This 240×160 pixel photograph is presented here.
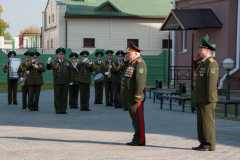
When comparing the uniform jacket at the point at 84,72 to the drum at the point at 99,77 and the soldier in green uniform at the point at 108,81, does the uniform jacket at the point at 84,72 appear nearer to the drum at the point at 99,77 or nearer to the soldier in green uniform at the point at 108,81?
the soldier in green uniform at the point at 108,81

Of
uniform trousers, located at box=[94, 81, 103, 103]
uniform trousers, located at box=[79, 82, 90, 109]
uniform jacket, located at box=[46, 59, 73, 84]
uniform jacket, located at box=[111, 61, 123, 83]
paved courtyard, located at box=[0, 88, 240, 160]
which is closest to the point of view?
paved courtyard, located at box=[0, 88, 240, 160]

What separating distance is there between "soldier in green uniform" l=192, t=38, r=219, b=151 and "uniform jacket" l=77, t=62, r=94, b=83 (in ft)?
25.3

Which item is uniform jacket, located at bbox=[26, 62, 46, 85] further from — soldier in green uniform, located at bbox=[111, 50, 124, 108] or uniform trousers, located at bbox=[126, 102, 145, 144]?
uniform trousers, located at bbox=[126, 102, 145, 144]

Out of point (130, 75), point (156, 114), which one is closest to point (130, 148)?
point (130, 75)

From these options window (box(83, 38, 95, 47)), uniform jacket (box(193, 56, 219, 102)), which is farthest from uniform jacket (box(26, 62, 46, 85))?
window (box(83, 38, 95, 47))

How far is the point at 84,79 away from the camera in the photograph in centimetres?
1561

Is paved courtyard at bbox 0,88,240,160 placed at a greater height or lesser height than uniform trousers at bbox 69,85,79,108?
lesser

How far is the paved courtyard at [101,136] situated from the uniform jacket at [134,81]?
0.95 m

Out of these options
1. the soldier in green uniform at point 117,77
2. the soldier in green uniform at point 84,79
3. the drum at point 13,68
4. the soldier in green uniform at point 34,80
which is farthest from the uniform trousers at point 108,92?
the drum at point 13,68

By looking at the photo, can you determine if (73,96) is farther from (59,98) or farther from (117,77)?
(59,98)

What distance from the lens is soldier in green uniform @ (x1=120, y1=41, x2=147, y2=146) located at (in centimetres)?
852

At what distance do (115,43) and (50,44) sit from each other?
6524mm

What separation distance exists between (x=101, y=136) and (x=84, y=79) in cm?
604

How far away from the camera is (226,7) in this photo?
21938mm
